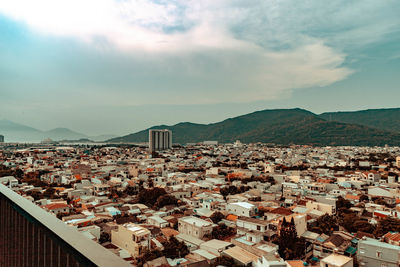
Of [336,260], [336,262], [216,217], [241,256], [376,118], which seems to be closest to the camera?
[336,262]

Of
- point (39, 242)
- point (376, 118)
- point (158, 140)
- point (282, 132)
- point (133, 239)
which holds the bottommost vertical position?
point (133, 239)

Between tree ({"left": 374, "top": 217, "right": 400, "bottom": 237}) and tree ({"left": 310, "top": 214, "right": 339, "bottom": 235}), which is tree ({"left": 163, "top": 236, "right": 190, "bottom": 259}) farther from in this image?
tree ({"left": 374, "top": 217, "right": 400, "bottom": 237})

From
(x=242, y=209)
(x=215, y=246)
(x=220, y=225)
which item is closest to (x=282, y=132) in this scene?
(x=242, y=209)

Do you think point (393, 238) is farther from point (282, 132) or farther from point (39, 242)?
point (282, 132)

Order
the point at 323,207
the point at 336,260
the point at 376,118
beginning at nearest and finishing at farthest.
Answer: the point at 336,260 → the point at 323,207 → the point at 376,118

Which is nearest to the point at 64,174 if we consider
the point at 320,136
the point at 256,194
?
the point at 256,194
